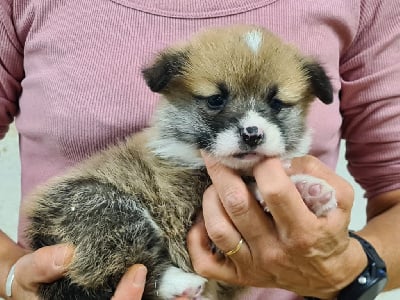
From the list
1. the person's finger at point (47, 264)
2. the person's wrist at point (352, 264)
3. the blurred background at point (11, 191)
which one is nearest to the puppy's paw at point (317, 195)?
the person's wrist at point (352, 264)

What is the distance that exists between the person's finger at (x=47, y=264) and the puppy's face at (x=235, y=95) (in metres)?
0.25

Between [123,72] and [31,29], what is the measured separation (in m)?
0.25

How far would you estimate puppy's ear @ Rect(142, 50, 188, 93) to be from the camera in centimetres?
112

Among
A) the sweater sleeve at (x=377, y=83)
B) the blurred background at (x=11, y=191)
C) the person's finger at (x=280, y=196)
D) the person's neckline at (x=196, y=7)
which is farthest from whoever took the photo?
the blurred background at (x=11, y=191)

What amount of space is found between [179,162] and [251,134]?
0.21 metres

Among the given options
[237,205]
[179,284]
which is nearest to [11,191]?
[179,284]

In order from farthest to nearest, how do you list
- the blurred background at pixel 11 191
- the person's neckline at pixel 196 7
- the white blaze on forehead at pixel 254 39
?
the blurred background at pixel 11 191 → the person's neckline at pixel 196 7 → the white blaze on forehead at pixel 254 39

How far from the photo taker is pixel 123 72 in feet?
4.32

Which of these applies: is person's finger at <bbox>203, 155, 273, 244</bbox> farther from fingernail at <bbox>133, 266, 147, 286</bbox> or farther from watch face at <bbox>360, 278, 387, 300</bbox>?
watch face at <bbox>360, 278, 387, 300</bbox>

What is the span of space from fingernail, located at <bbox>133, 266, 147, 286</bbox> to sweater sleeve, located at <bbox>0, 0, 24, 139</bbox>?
0.62m

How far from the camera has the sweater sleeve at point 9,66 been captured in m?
1.41

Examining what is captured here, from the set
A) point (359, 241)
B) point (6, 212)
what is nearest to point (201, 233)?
point (359, 241)

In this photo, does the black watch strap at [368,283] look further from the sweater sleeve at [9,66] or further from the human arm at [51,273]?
the sweater sleeve at [9,66]

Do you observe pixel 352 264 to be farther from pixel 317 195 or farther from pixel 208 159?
pixel 208 159
